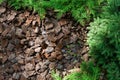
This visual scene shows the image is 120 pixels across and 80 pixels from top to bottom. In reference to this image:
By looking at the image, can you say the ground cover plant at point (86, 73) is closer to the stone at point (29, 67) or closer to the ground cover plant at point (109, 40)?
the ground cover plant at point (109, 40)

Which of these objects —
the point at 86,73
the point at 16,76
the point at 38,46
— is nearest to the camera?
the point at 86,73

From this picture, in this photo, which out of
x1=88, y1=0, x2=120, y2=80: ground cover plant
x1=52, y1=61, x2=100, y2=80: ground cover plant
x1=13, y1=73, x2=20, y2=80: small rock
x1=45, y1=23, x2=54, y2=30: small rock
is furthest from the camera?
x1=45, y1=23, x2=54, y2=30: small rock

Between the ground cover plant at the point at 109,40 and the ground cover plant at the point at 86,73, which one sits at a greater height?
the ground cover plant at the point at 109,40

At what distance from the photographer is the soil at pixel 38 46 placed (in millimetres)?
3787

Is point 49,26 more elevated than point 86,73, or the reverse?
point 49,26

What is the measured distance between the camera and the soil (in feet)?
12.4

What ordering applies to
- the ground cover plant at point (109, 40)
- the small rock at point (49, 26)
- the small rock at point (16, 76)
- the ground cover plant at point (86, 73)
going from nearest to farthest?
the ground cover plant at point (109, 40)
the ground cover plant at point (86, 73)
the small rock at point (16, 76)
the small rock at point (49, 26)

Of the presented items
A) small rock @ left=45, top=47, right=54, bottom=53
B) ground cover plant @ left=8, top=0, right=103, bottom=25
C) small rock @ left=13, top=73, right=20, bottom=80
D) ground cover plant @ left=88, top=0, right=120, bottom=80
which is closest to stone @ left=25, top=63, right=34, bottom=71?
small rock @ left=13, top=73, right=20, bottom=80

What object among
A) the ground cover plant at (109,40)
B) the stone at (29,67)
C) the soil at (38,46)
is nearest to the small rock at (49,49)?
the soil at (38,46)

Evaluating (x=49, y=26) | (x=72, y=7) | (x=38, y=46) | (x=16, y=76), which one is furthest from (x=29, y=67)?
(x=72, y=7)

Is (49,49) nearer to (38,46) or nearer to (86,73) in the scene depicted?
(38,46)

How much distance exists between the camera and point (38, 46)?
391 cm

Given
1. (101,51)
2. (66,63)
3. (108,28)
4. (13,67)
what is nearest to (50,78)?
(66,63)

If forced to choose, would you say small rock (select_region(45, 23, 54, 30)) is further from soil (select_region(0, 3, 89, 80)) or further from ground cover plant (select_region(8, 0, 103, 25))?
ground cover plant (select_region(8, 0, 103, 25))
